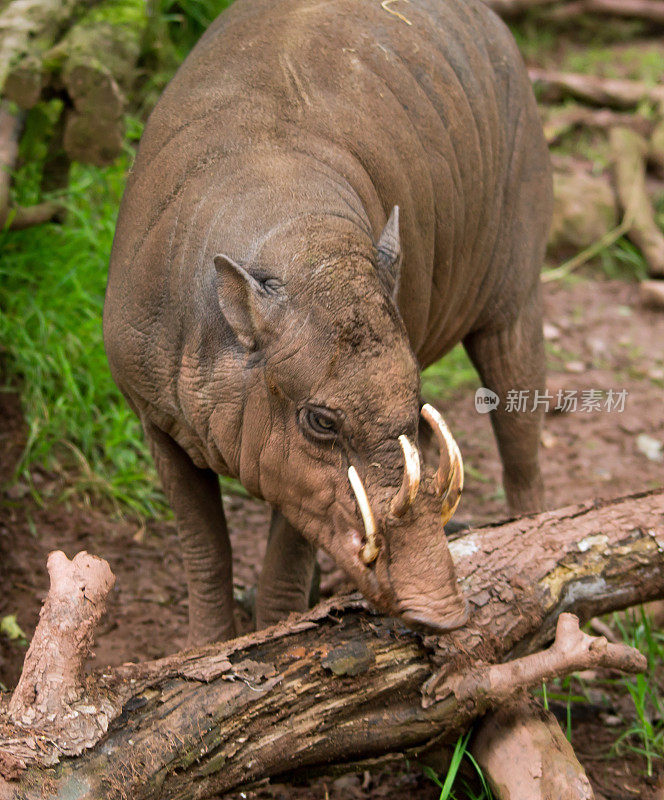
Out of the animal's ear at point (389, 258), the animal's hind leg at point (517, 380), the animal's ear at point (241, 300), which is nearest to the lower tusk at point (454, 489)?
the animal's ear at point (389, 258)

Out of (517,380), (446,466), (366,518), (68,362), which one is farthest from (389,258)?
(68,362)

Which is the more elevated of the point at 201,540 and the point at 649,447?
the point at 201,540

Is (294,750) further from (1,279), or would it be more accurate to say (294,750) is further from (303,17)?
(1,279)

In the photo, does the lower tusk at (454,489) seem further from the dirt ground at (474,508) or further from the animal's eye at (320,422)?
the dirt ground at (474,508)

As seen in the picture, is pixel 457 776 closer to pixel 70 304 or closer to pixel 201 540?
pixel 201 540

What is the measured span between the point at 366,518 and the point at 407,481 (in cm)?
13

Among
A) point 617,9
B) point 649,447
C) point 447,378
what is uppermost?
point 617,9

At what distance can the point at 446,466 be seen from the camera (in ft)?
7.73

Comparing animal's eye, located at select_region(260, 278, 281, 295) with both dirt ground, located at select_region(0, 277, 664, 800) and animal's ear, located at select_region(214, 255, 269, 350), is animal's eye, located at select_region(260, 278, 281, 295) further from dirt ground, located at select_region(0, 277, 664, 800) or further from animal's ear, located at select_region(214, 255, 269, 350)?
dirt ground, located at select_region(0, 277, 664, 800)

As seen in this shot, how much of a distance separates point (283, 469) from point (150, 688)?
593 mm

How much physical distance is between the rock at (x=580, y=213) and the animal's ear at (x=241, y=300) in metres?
5.23

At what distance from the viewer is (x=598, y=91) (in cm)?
848

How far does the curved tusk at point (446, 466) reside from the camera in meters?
2.36

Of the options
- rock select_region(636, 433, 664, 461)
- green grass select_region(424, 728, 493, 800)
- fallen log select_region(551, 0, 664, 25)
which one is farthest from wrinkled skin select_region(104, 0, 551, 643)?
fallen log select_region(551, 0, 664, 25)
